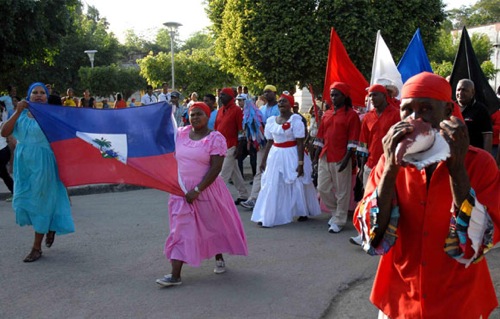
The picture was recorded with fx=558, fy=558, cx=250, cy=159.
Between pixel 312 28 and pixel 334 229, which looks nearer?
pixel 334 229

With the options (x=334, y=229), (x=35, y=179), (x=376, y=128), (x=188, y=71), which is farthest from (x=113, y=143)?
(x=188, y=71)

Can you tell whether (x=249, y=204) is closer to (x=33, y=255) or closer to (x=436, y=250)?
(x=33, y=255)

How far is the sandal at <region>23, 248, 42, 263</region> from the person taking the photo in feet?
20.4

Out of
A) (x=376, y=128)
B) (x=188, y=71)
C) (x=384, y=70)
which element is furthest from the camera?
(x=188, y=71)

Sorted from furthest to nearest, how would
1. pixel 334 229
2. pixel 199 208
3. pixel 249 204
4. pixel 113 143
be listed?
pixel 249 204
pixel 334 229
pixel 113 143
pixel 199 208

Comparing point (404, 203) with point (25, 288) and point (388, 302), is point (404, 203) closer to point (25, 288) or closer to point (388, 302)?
point (388, 302)

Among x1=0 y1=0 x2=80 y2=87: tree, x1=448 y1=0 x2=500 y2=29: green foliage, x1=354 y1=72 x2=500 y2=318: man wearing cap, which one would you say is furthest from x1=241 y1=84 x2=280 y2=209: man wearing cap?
x1=448 y1=0 x2=500 y2=29: green foliage

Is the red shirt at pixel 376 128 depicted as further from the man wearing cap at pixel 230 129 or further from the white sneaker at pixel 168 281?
the man wearing cap at pixel 230 129

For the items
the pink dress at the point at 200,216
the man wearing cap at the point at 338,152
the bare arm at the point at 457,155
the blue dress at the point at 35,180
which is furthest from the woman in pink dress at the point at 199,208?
the bare arm at the point at 457,155

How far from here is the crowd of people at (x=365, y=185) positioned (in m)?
2.42

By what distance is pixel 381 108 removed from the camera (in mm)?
6484

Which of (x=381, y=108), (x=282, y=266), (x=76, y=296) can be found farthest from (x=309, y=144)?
(x=76, y=296)

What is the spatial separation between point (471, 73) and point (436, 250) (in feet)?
16.9

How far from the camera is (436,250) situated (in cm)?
253
